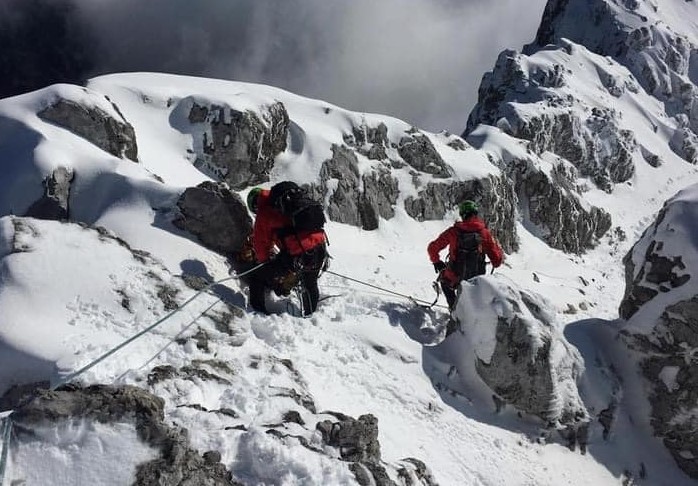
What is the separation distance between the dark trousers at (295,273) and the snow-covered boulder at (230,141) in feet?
28.7

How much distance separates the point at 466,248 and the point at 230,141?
31.3ft

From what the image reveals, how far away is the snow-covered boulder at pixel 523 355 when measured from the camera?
861 cm

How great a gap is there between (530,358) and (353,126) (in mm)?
14745

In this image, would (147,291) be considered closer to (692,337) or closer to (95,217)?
(95,217)

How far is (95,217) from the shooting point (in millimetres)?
10266

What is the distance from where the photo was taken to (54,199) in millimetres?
10648

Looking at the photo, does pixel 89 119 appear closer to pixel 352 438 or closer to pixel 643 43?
pixel 352 438

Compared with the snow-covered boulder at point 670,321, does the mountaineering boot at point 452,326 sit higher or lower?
lower

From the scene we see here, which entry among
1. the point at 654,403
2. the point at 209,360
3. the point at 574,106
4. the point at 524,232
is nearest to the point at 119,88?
the point at 209,360

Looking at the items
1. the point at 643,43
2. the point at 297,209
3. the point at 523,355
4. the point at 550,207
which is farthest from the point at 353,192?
the point at 643,43

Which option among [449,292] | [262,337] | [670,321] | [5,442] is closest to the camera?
[5,442]

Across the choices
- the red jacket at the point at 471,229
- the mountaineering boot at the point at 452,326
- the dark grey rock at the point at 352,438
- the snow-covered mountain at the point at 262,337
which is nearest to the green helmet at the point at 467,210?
the red jacket at the point at 471,229

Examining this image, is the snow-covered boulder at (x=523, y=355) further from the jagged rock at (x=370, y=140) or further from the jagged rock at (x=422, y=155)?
the jagged rock at (x=422, y=155)

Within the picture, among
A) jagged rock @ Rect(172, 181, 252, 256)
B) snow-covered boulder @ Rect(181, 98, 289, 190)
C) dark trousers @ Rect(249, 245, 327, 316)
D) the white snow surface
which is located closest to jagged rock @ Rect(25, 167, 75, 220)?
the white snow surface
